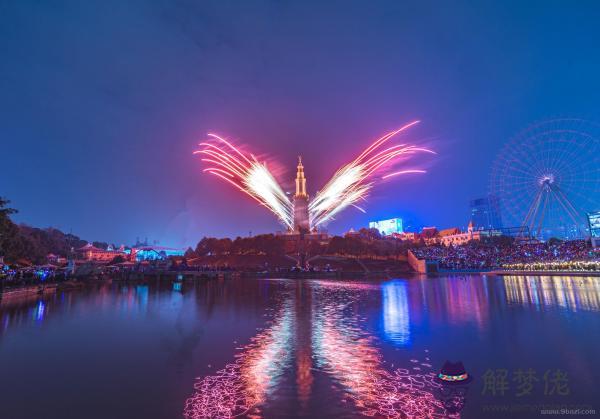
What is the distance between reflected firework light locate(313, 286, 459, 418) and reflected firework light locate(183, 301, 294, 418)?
189 cm

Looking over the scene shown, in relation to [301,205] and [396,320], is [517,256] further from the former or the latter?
[396,320]

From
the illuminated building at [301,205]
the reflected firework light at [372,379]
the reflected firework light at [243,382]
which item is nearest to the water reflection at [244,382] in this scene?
the reflected firework light at [243,382]

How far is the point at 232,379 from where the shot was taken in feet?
43.2

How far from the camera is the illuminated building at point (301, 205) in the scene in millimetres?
115350

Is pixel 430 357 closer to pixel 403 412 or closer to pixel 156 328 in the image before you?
pixel 403 412

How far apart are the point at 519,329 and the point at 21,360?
86.4 feet

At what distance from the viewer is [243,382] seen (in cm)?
1282

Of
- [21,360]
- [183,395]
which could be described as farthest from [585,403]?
[21,360]

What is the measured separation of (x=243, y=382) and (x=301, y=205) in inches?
4210

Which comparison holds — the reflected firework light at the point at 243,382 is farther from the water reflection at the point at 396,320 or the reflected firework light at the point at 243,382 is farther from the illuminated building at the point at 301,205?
the illuminated building at the point at 301,205

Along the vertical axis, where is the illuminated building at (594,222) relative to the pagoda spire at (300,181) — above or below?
below

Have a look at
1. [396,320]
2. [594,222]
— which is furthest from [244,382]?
[594,222]

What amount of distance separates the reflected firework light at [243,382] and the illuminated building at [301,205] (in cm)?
9516

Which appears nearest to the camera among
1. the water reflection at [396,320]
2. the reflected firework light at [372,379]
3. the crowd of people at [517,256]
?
the reflected firework light at [372,379]
